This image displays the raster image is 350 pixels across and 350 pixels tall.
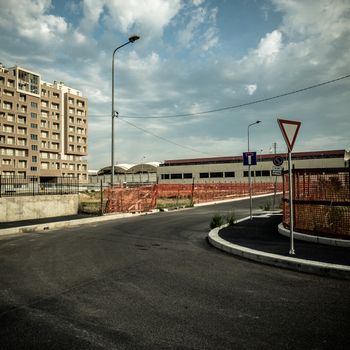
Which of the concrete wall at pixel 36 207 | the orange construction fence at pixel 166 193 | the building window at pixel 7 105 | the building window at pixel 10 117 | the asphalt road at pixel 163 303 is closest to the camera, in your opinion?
the asphalt road at pixel 163 303

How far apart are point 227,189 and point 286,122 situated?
28.8 meters

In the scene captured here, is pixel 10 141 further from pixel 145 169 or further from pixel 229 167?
pixel 229 167

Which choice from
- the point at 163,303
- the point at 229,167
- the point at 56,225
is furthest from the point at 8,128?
the point at 163,303

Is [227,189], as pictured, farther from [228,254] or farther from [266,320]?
[266,320]

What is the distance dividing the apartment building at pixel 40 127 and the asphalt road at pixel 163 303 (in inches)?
2599

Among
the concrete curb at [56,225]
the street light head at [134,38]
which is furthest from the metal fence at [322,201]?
the street light head at [134,38]

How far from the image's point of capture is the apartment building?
6569cm

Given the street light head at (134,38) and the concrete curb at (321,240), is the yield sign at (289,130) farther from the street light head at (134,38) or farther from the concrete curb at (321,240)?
the street light head at (134,38)

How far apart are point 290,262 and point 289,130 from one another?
275 cm

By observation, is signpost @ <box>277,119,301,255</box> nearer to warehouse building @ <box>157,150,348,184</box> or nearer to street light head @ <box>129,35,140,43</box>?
street light head @ <box>129,35,140,43</box>

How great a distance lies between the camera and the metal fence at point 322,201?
25.4 feet

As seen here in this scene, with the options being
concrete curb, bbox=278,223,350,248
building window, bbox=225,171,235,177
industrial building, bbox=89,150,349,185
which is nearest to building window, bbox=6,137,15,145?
industrial building, bbox=89,150,349,185

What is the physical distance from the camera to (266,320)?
11.7ft

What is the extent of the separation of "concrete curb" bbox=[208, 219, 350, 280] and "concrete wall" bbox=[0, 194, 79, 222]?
10.1m
